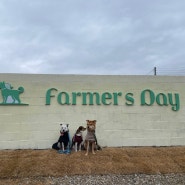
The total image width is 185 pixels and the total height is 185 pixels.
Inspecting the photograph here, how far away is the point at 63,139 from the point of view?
8305 mm

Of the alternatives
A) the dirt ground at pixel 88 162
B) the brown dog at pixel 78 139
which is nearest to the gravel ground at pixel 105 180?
the dirt ground at pixel 88 162

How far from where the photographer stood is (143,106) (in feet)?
30.4

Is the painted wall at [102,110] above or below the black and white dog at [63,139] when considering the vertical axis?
above

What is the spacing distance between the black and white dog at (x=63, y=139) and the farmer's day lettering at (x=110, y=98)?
3.09 ft

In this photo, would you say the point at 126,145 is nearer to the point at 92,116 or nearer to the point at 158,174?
the point at 92,116

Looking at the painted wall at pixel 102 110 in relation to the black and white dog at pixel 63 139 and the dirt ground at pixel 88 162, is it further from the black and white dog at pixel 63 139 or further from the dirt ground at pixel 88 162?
the dirt ground at pixel 88 162

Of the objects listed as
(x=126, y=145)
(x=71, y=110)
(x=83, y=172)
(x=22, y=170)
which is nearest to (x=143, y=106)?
(x=126, y=145)

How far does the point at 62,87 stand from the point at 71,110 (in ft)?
2.64

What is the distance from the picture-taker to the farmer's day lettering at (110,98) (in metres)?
8.94

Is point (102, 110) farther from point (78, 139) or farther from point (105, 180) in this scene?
point (105, 180)

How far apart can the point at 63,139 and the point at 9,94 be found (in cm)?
224

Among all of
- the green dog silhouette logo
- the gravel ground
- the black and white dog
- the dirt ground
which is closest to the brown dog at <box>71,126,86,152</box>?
the black and white dog

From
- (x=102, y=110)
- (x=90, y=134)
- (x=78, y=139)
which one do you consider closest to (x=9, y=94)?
(x=78, y=139)

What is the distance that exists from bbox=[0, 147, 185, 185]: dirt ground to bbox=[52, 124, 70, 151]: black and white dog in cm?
25
